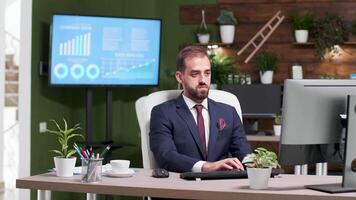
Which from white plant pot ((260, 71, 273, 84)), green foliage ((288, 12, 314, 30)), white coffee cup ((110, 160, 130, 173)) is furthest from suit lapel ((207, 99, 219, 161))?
green foliage ((288, 12, 314, 30))

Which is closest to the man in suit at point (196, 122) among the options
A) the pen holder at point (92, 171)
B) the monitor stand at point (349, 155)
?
the pen holder at point (92, 171)

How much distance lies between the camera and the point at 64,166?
8.57 ft

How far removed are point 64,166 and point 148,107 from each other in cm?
76

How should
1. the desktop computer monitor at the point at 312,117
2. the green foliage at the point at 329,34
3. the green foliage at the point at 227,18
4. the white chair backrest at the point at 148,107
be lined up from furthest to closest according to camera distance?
1. the green foliage at the point at 227,18
2. the green foliage at the point at 329,34
3. the white chair backrest at the point at 148,107
4. the desktop computer monitor at the point at 312,117

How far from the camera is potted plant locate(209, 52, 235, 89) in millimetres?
5754

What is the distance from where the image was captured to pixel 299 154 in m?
2.44

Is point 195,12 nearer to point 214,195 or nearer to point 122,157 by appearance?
point 122,157

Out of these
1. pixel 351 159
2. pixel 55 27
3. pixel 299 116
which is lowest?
pixel 351 159

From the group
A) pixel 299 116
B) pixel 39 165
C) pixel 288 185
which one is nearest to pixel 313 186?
pixel 288 185

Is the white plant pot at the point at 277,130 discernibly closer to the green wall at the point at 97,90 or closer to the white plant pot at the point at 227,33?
the white plant pot at the point at 227,33

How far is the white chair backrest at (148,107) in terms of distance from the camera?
3.17 m

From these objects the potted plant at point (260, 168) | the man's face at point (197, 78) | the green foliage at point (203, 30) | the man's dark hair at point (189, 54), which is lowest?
the potted plant at point (260, 168)

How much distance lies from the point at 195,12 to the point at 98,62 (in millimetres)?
1292

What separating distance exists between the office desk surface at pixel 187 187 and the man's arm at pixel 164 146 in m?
0.24
